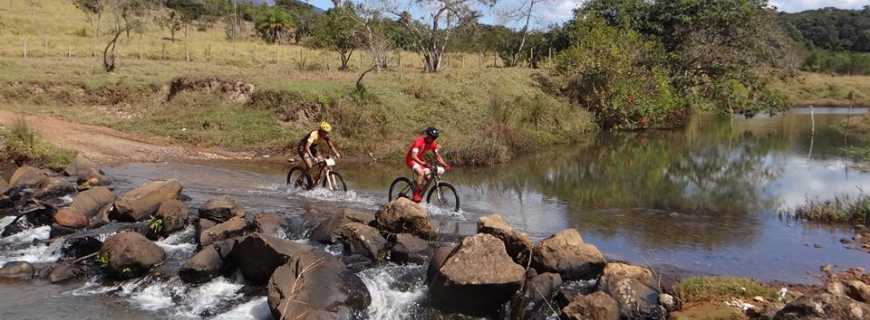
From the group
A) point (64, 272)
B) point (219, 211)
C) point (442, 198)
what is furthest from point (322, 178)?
point (64, 272)

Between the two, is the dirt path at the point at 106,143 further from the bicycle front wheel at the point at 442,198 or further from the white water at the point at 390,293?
the white water at the point at 390,293

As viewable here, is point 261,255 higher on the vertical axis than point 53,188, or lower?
higher

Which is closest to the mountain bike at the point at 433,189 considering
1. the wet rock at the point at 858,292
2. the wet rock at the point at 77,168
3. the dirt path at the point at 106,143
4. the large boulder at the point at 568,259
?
the large boulder at the point at 568,259

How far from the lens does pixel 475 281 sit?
878 cm

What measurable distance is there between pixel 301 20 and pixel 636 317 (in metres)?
69.4

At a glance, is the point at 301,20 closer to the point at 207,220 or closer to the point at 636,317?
the point at 207,220

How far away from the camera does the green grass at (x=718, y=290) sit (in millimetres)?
8953

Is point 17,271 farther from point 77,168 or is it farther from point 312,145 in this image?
point 77,168

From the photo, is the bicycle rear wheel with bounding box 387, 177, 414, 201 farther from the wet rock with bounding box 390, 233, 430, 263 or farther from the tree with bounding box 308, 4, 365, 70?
the tree with bounding box 308, 4, 365, 70

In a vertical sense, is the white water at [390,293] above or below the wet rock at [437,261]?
below

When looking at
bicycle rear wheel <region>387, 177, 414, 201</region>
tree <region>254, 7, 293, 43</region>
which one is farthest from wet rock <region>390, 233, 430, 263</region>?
tree <region>254, 7, 293, 43</region>

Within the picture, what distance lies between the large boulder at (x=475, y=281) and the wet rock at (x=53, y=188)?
961 centimetres

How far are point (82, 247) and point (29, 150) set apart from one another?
29.3 feet

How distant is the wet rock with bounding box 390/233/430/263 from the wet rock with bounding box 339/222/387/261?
8.7 inches
